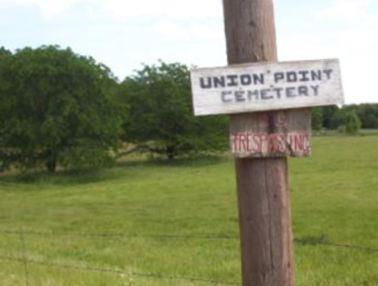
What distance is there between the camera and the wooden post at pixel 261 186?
3061 mm

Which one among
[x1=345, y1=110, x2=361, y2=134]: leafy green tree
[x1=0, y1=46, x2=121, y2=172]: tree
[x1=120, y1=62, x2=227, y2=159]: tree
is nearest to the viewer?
[x1=0, y1=46, x2=121, y2=172]: tree

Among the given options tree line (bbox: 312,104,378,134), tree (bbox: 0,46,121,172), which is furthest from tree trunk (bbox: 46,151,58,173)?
tree line (bbox: 312,104,378,134)

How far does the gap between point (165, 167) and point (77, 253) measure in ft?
107

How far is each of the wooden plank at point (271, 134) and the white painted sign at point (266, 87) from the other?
0.18ft

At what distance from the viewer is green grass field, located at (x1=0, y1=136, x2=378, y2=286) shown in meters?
8.92

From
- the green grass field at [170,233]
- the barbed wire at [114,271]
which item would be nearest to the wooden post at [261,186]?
the green grass field at [170,233]

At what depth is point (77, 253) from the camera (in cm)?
1176

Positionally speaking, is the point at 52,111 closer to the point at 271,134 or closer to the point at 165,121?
the point at 165,121

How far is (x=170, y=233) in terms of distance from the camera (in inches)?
591

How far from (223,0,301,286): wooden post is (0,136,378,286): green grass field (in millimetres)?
3010

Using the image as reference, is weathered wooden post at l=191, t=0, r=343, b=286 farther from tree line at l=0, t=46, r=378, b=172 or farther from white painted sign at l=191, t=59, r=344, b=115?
tree line at l=0, t=46, r=378, b=172

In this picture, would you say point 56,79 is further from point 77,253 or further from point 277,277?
point 277,277

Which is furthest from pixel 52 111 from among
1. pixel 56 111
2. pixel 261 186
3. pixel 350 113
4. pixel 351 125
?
pixel 350 113

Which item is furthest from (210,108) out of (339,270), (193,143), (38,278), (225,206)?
(193,143)
